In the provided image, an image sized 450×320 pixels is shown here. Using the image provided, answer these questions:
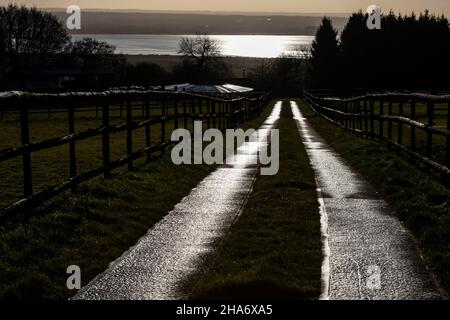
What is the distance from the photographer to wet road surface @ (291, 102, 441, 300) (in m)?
5.56

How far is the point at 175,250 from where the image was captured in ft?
23.0

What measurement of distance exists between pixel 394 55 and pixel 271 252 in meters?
103

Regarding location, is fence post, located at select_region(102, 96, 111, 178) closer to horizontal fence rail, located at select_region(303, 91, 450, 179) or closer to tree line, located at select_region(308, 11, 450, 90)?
horizontal fence rail, located at select_region(303, 91, 450, 179)

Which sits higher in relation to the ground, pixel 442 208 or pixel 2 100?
pixel 2 100

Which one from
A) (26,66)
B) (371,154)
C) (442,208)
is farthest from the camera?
(26,66)

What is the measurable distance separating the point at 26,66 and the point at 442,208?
114047 millimetres

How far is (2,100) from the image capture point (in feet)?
22.6

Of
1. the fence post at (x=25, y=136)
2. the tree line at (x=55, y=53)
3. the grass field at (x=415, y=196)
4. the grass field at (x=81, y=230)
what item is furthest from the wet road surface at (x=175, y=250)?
the tree line at (x=55, y=53)

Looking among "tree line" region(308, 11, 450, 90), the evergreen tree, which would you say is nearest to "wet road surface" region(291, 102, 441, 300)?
"tree line" region(308, 11, 450, 90)

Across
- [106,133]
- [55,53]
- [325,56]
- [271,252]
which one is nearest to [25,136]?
[271,252]

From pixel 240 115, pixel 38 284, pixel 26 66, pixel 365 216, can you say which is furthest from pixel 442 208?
pixel 26 66

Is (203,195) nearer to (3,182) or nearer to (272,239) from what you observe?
(272,239)

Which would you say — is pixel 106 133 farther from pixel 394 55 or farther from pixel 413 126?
pixel 394 55

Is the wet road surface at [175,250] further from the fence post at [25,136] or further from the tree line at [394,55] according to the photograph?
the tree line at [394,55]
